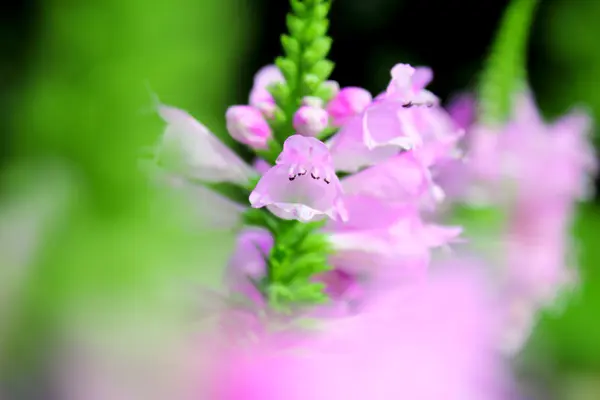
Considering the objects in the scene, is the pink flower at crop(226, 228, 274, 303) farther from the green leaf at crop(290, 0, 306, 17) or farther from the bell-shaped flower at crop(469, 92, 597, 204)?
the bell-shaped flower at crop(469, 92, 597, 204)

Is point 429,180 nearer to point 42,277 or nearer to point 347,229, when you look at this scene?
point 347,229

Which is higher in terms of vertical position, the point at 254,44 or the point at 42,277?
the point at 254,44

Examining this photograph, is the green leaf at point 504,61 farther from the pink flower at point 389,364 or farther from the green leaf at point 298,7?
the pink flower at point 389,364

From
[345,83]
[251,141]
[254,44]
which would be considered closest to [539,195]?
[251,141]

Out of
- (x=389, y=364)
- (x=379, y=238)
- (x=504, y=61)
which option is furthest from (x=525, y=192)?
(x=389, y=364)

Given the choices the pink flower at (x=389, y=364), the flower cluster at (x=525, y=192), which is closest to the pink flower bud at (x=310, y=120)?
the pink flower at (x=389, y=364)
